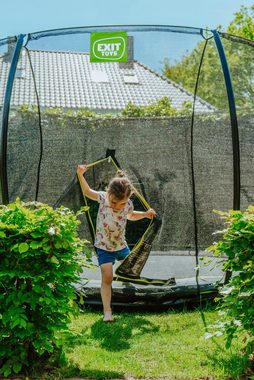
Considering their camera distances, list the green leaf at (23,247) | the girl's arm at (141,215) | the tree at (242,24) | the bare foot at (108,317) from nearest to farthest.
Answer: the green leaf at (23,247), the bare foot at (108,317), the girl's arm at (141,215), the tree at (242,24)

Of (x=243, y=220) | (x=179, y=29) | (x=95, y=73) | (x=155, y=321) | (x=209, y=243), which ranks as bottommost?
(x=155, y=321)

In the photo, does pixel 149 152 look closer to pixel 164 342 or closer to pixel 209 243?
pixel 209 243

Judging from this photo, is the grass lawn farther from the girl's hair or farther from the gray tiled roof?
the gray tiled roof

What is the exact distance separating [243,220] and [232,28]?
14887 mm

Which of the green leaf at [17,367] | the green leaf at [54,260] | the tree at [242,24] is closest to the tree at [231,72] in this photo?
the green leaf at [54,260]

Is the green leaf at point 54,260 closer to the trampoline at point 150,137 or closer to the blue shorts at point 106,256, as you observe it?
the blue shorts at point 106,256

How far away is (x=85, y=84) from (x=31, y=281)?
2.31m

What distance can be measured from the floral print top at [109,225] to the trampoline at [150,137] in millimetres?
369

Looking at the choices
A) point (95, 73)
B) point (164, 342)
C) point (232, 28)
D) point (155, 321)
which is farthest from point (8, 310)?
point (232, 28)

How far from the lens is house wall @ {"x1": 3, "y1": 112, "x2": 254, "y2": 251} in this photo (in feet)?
13.8

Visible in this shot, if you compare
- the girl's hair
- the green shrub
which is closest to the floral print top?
the girl's hair

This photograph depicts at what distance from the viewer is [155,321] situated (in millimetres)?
3807

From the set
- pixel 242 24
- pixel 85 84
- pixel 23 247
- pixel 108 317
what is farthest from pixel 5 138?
pixel 242 24

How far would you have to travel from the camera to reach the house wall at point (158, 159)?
13.8 feet
